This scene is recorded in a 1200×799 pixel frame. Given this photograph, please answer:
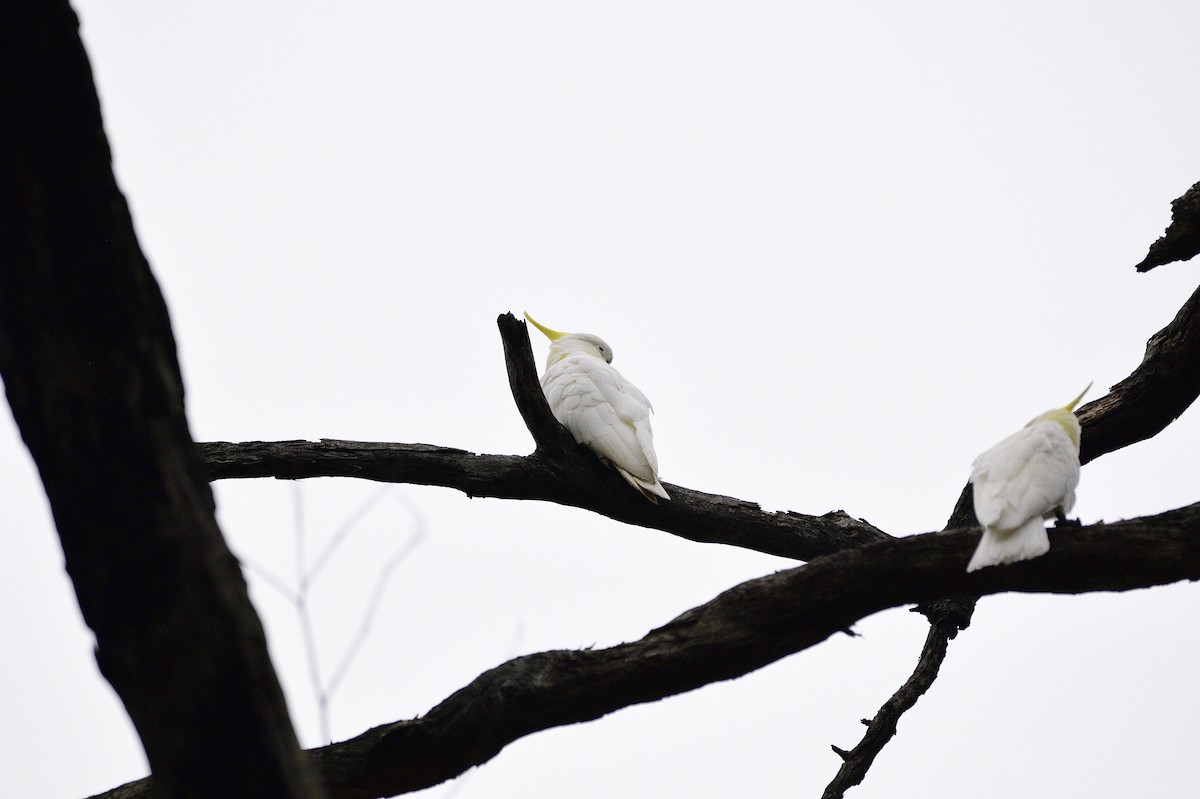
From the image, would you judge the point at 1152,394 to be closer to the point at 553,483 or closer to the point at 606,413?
the point at 606,413

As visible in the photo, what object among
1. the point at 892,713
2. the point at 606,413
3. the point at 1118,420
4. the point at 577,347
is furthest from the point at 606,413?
the point at 1118,420

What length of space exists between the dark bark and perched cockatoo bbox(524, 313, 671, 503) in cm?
204

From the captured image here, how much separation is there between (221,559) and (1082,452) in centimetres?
341

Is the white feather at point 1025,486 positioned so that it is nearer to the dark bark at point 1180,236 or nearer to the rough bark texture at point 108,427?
the dark bark at point 1180,236

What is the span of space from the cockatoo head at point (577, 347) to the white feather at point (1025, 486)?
2174 mm

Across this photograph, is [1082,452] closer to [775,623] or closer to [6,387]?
[775,623]

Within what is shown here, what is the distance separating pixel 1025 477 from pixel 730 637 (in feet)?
3.85

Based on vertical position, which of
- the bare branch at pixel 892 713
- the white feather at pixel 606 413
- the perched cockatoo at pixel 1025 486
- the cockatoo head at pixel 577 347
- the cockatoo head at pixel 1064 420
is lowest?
the bare branch at pixel 892 713

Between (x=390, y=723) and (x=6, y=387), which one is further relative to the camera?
(x=390, y=723)

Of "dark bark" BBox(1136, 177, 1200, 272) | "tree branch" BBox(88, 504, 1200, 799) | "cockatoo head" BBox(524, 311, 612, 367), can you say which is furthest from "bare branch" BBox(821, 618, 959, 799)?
"cockatoo head" BBox(524, 311, 612, 367)

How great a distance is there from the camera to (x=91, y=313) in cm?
136

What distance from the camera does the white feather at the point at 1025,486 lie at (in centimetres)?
238

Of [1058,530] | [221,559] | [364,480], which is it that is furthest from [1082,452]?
[221,559]

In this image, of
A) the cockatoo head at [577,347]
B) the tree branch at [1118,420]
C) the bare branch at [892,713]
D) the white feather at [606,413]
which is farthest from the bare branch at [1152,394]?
the cockatoo head at [577,347]
